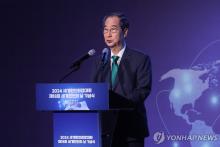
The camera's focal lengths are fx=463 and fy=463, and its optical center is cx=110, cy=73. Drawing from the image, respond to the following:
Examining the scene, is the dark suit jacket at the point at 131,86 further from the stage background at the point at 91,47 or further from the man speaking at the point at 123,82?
the stage background at the point at 91,47

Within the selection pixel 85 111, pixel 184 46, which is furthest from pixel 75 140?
pixel 184 46

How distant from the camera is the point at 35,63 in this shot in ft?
17.7

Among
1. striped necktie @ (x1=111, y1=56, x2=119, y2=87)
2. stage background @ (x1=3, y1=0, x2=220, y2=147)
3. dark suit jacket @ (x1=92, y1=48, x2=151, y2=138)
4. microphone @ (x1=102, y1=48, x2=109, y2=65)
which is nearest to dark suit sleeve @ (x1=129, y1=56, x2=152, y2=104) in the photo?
dark suit jacket @ (x1=92, y1=48, x2=151, y2=138)

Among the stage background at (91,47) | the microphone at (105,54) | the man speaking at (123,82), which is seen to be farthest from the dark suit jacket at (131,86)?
the stage background at (91,47)

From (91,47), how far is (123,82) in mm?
2231

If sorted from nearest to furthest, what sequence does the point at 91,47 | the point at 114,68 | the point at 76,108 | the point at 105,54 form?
the point at 76,108 < the point at 105,54 < the point at 114,68 < the point at 91,47

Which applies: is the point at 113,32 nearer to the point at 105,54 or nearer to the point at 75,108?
the point at 105,54

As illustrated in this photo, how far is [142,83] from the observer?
9.80 ft

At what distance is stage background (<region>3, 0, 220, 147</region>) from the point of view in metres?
4.93

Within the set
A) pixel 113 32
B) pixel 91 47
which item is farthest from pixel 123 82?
pixel 91 47

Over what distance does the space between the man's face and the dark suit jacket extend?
0.32 feet

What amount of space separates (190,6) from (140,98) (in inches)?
92.0

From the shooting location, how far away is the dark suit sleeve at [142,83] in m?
2.88

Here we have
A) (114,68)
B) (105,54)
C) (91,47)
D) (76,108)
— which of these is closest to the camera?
(76,108)
